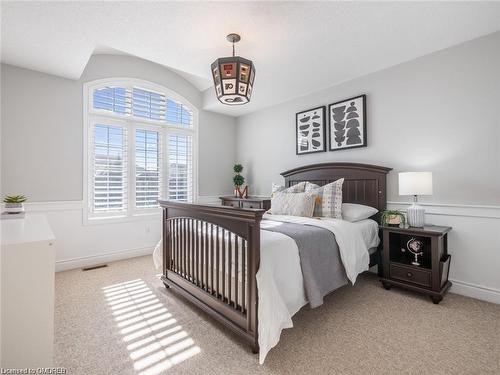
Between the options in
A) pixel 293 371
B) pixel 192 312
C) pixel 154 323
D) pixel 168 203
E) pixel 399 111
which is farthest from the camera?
pixel 399 111

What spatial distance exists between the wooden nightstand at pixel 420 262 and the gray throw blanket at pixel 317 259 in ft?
2.29

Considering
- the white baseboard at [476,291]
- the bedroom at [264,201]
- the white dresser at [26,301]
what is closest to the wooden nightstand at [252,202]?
the bedroom at [264,201]

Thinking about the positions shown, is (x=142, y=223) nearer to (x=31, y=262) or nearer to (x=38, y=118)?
(x=38, y=118)

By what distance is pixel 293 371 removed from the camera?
1535 mm

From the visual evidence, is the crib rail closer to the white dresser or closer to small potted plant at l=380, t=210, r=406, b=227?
the white dresser

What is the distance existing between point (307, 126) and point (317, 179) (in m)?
0.87

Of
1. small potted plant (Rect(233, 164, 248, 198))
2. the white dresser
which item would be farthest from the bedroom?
small potted plant (Rect(233, 164, 248, 198))

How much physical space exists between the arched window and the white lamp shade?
3.40 meters

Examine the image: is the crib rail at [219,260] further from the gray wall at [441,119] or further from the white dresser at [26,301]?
the gray wall at [441,119]

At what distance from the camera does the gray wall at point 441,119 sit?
2412 millimetres

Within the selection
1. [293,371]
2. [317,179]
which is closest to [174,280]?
[293,371]

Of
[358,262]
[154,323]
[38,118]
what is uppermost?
[38,118]

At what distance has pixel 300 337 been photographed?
1.87 metres

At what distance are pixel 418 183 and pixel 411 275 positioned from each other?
938 millimetres
